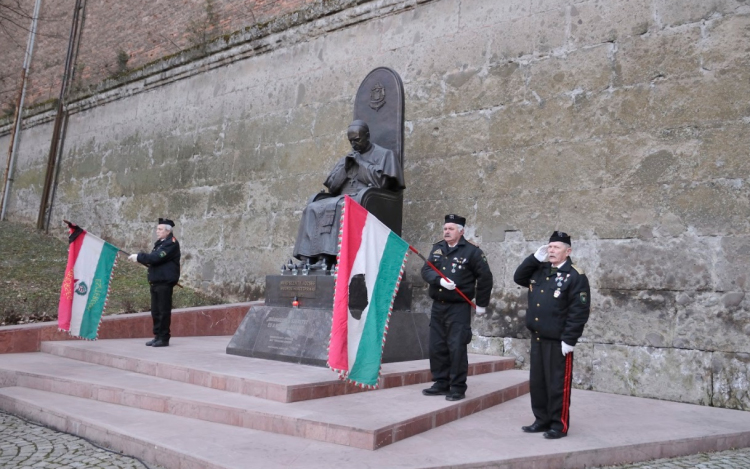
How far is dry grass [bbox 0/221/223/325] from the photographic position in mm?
8531

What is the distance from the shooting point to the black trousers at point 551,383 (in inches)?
179

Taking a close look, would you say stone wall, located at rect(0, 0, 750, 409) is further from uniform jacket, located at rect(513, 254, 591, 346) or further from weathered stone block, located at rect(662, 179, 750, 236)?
uniform jacket, located at rect(513, 254, 591, 346)

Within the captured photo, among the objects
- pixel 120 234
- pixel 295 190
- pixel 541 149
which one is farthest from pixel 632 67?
pixel 120 234

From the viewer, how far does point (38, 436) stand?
15.4 feet

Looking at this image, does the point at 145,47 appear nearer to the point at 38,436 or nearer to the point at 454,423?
the point at 38,436

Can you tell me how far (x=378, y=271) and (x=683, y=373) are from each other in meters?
3.09

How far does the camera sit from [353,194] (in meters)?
7.17

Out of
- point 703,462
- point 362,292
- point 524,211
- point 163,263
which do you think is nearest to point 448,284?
point 362,292

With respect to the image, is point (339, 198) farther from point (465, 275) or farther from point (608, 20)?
point (608, 20)

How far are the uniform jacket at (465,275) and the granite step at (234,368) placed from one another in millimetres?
892

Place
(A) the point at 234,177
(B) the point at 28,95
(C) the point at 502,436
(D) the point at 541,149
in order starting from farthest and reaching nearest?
(B) the point at 28,95 → (A) the point at 234,177 → (D) the point at 541,149 → (C) the point at 502,436

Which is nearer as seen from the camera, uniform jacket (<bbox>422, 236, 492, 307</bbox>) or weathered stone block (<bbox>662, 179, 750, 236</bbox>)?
uniform jacket (<bbox>422, 236, 492, 307</bbox>)

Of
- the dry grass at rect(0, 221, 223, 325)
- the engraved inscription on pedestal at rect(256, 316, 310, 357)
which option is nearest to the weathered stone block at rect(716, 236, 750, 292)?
the engraved inscription on pedestal at rect(256, 316, 310, 357)

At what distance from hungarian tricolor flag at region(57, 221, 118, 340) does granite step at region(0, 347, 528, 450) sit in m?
1.04
